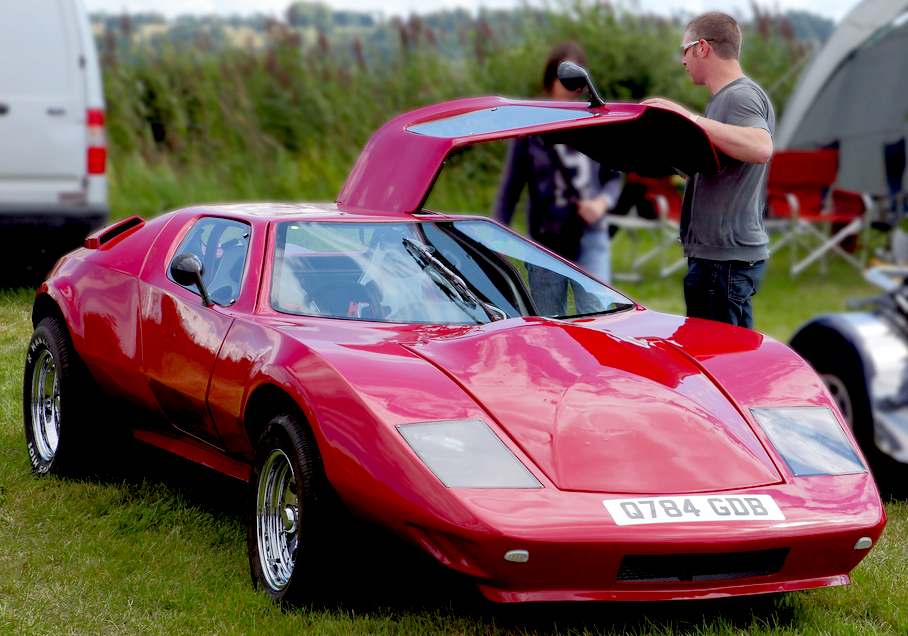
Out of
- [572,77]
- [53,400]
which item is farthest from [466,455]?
[53,400]

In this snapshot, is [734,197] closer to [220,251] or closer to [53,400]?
[220,251]

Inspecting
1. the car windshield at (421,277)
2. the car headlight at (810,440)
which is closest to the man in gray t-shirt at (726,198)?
the car windshield at (421,277)

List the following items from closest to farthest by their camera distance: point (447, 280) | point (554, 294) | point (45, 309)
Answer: point (447, 280) → point (554, 294) → point (45, 309)

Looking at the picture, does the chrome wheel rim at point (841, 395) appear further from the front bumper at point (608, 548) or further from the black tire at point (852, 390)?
the front bumper at point (608, 548)

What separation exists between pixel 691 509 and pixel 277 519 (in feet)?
4.12

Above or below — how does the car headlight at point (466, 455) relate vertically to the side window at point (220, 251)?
below

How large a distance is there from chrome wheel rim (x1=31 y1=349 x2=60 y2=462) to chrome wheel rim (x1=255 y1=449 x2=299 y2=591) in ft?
5.96

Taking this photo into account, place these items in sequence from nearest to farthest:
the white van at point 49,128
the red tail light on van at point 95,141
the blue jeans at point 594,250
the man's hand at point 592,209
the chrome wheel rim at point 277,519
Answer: the chrome wheel rim at point 277,519 < the man's hand at point 592,209 < the blue jeans at point 594,250 < the white van at point 49,128 < the red tail light on van at point 95,141

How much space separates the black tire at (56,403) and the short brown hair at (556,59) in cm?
259

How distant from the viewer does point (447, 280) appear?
4.96 meters

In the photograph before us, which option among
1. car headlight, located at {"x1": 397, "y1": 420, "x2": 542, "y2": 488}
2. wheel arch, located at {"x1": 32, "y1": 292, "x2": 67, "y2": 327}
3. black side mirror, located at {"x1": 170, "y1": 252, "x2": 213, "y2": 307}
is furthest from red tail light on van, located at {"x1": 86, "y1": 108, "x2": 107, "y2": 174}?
car headlight, located at {"x1": 397, "y1": 420, "x2": 542, "y2": 488}

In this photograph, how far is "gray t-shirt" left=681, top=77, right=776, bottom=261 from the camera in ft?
18.0

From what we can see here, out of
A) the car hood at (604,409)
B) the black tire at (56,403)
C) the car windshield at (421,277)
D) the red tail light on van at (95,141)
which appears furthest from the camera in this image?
the red tail light on van at (95,141)

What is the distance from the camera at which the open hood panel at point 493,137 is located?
198 inches
